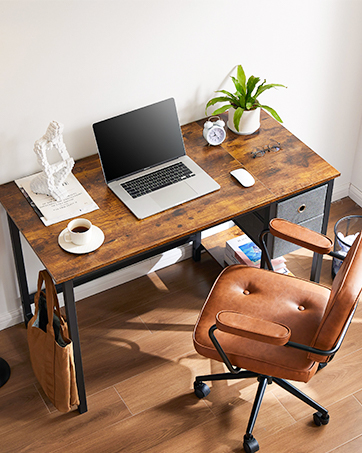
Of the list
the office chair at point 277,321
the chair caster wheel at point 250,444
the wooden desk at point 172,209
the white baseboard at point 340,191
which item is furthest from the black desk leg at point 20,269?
the white baseboard at point 340,191

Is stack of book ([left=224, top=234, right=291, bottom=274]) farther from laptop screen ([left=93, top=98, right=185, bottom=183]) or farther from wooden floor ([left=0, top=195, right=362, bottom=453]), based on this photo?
laptop screen ([left=93, top=98, right=185, bottom=183])

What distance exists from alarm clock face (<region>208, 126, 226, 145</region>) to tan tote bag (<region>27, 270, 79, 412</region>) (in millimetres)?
925

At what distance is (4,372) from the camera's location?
2629 mm

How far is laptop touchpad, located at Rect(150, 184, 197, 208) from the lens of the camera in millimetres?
2346

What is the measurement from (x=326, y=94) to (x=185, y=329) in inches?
57.2

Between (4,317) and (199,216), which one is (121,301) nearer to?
(4,317)

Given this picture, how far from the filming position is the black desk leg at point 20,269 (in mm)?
2512

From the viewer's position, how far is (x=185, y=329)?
2846mm

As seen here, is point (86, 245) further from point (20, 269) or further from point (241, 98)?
point (241, 98)

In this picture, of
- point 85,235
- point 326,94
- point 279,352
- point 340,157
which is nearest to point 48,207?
point 85,235

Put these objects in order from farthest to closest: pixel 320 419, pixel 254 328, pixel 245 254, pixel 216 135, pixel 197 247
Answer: pixel 197 247 → pixel 245 254 → pixel 216 135 → pixel 320 419 → pixel 254 328

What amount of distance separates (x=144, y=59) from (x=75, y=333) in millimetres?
1183

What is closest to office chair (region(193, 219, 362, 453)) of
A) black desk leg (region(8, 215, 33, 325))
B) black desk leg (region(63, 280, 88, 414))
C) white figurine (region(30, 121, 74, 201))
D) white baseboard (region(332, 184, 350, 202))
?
black desk leg (region(63, 280, 88, 414))

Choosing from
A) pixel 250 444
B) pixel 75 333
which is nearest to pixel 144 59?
pixel 75 333
